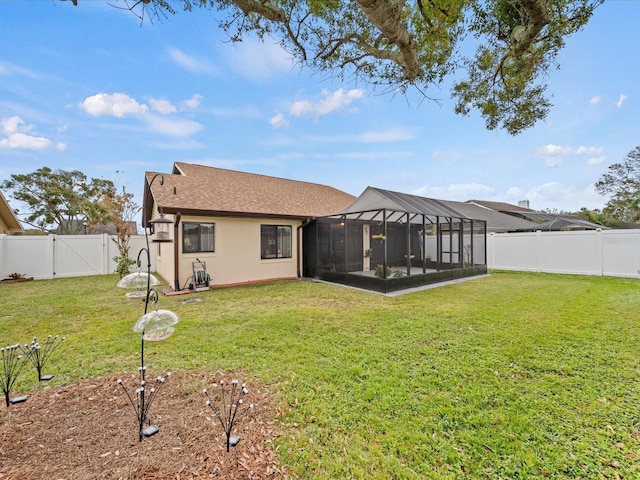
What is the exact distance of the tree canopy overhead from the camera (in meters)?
3.90

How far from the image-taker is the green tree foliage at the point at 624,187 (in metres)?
20.1

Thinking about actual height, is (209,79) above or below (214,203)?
above

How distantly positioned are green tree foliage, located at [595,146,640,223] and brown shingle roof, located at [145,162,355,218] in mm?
Result: 22284

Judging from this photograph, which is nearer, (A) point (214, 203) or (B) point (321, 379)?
(B) point (321, 379)

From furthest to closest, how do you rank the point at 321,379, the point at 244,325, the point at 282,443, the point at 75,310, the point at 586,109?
1. the point at 586,109
2. the point at 75,310
3. the point at 244,325
4. the point at 321,379
5. the point at 282,443

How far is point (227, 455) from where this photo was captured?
1.92m

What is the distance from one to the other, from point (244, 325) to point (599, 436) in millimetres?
4347

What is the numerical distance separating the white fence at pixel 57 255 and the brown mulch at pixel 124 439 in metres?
10.0

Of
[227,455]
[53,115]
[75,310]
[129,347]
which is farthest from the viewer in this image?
[53,115]

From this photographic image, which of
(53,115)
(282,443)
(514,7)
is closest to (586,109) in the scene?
(514,7)

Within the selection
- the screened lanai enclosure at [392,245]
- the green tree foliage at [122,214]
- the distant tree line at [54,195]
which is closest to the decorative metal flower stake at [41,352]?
the screened lanai enclosure at [392,245]

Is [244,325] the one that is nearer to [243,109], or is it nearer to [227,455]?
[227,455]

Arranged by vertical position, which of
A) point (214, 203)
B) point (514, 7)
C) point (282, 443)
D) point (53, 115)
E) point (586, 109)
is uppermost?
point (53, 115)

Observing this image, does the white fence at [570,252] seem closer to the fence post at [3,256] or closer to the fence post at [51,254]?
the fence post at [51,254]
